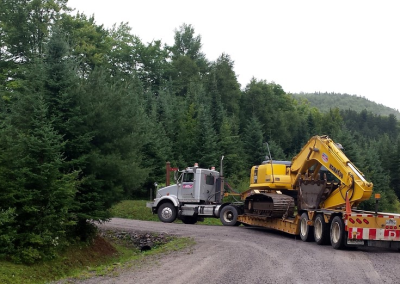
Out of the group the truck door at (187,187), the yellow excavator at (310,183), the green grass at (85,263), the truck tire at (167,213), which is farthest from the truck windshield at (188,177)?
the green grass at (85,263)

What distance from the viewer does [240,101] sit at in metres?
80.3

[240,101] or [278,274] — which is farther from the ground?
[240,101]

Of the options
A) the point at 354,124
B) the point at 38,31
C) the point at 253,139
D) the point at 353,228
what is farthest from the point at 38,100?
the point at 354,124

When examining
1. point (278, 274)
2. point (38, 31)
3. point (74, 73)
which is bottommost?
point (278, 274)

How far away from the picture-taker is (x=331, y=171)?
17672 millimetres

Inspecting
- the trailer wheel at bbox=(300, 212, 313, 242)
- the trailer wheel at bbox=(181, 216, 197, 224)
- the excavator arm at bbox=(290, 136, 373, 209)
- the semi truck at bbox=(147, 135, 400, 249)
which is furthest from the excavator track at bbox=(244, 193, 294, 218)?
the trailer wheel at bbox=(181, 216, 197, 224)

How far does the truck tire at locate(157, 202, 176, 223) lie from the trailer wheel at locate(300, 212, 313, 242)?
9.71m

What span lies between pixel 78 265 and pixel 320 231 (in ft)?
26.3

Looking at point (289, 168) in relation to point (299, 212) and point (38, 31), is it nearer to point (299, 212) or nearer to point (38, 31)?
point (299, 212)

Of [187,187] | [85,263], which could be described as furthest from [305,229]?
[187,187]

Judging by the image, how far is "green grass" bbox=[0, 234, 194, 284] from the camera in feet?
37.6

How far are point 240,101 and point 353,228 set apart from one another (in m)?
66.1

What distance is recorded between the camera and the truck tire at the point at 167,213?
1038 inches

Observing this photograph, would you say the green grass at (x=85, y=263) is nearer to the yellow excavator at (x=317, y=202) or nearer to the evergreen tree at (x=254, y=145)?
the yellow excavator at (x=317, y=202)
